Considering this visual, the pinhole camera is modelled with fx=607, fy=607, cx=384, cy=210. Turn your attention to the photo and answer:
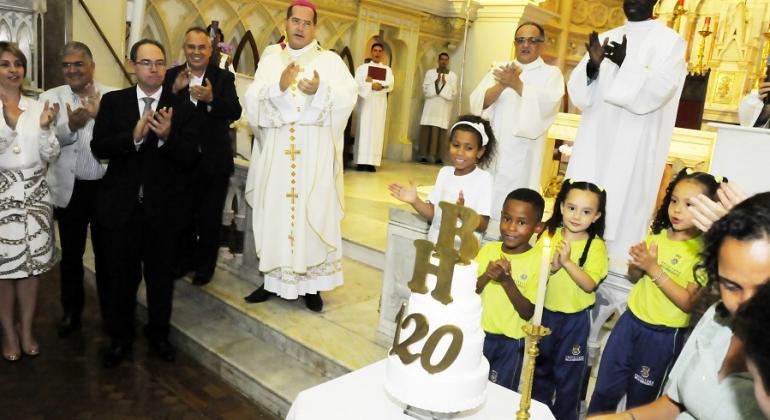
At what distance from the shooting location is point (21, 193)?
11.7ft

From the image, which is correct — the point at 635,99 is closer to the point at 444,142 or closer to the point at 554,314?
the point at 554,314

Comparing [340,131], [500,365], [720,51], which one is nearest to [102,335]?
[340,131]

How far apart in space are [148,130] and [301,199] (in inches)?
41.5

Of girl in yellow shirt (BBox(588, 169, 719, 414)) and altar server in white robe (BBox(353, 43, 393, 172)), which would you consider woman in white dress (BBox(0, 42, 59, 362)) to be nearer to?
girl in yellow shirt (BBox(588, 169, 719, 414))

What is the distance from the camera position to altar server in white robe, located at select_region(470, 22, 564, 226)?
13.2 ft

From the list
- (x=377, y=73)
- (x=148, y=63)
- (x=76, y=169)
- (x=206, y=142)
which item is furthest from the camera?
(x=377, y=73)

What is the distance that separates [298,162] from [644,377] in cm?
249

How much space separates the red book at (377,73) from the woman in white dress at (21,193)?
228 inches

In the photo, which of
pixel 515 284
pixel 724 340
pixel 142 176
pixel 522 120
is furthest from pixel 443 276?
pixel 522 120

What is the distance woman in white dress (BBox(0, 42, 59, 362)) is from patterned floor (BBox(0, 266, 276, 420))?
0.28 metres

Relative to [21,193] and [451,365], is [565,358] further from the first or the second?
[21,193]

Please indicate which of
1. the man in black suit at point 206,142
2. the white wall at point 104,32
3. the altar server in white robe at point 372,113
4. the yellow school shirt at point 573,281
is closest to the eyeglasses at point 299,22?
the man in black suit at point 206,142

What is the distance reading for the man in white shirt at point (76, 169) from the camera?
3803mm

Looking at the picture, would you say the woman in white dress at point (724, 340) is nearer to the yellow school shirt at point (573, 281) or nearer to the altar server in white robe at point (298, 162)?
the yellow school shirt at point (573, 281)
